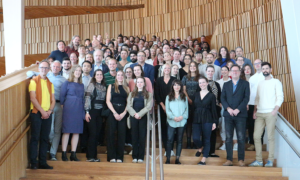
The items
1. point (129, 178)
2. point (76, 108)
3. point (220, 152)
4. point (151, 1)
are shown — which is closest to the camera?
point (129, 178)

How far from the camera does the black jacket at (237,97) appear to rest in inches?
176

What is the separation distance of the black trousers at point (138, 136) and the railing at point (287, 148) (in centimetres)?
173

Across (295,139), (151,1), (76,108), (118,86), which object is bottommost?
(295,139)

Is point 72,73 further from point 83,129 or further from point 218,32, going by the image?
point 218,32

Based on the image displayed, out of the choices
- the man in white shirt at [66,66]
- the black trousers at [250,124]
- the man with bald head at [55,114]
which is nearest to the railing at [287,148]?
the black trousers at [250,124]

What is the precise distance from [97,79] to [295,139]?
102 inches

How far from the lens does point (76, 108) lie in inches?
174

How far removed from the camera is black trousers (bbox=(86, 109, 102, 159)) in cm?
442

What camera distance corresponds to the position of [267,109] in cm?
451

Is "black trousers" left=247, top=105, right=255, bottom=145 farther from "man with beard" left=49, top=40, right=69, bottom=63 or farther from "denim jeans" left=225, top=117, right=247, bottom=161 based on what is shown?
"man with beard" left=49, top=40, right=69, bottom=63

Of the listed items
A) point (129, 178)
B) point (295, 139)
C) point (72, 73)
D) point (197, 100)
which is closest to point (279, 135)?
point (295, 139)

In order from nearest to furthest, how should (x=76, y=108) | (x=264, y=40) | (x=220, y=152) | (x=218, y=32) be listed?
1. (x=76, y=108)
2. (x=220, y=152)
3. (x=264, y=40)
4. (x=218, y=32)

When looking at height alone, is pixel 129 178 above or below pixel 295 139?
below

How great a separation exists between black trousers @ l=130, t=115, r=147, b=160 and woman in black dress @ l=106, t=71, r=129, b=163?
13 centimetres
